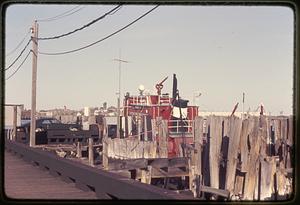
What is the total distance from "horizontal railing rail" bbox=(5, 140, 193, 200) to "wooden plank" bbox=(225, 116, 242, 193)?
3121 mm

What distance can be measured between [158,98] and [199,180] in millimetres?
11125

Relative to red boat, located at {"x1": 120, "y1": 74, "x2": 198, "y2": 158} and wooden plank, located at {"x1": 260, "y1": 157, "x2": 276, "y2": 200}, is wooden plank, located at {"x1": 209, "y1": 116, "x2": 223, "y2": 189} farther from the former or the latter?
red boat, located at {"x1": 120, "y1": 74, "x2": 198, "y2": 158}

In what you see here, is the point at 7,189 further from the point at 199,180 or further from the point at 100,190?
the point at 199,180

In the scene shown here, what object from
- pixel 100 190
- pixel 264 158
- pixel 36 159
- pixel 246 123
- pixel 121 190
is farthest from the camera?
pixel 264 158

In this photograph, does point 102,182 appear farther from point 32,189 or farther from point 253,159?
point 253,159

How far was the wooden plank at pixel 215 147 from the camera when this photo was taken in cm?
898

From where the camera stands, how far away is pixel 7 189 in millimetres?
2201

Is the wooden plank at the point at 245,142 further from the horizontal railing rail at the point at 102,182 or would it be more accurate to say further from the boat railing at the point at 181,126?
the boat railing at the point at 181,126

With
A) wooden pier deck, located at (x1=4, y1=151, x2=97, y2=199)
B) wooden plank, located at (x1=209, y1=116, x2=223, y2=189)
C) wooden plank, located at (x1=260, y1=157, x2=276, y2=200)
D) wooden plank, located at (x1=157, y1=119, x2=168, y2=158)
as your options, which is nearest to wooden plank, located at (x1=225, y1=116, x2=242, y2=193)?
wooden plank, located at (x1=209, y1=116, x2=223, y2=189)

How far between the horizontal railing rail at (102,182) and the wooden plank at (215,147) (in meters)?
3.16

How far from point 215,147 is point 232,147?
0.54 metres

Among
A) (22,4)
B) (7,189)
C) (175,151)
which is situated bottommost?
(175,151)

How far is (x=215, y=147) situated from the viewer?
29.6 ft

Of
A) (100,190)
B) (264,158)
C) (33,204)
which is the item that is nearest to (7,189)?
(33,204)
